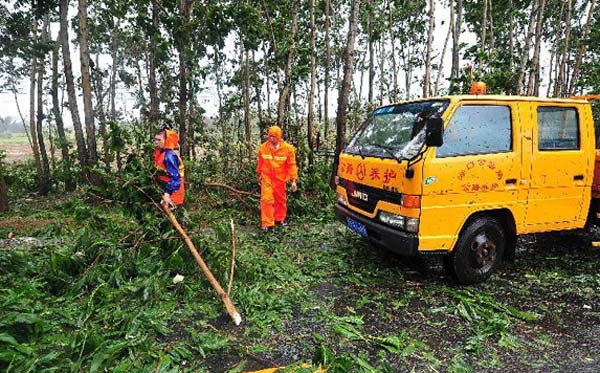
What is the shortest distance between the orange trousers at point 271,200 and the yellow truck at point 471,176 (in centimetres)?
180

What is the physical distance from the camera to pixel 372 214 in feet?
13.3

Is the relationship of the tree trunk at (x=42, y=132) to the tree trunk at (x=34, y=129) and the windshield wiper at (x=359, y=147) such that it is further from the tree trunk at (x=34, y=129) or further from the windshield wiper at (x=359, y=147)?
the windshield wiper at (x=359, y=147)

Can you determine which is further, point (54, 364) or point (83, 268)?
point (83, 268)

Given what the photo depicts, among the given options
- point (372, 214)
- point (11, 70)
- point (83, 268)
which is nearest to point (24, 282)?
point (83, 268)

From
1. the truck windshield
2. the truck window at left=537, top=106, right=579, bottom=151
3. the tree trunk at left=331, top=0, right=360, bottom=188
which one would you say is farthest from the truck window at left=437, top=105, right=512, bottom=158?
the tree trunk at left=331, top=0, right=360, bottom=188

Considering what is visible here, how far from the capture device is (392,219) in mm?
3754

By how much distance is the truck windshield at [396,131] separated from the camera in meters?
3.76

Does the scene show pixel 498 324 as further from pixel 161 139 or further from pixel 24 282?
pixel 24 282

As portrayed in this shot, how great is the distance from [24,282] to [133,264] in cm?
99

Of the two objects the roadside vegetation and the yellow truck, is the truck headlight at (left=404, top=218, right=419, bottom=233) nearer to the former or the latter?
the yellow truck

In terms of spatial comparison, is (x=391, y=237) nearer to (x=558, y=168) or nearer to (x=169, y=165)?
(x=558, y=168)

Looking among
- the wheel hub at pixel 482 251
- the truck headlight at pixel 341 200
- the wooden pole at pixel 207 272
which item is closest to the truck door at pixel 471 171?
the wheel hub at pixel 482 251

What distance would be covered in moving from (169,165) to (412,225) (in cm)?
298

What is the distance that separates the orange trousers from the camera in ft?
19.4
